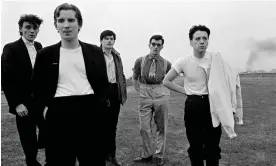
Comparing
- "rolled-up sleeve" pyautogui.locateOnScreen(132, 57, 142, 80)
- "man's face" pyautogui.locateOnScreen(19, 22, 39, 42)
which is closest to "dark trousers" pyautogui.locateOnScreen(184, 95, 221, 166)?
"rolled-up sleeve" pyautogui.locateOnScreen(132, 57, 142, 80)

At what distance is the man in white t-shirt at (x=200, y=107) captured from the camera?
421cm

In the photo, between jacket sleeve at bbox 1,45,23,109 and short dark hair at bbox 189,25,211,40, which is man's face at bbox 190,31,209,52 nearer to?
short dark hair at bbox 189,25,211,40

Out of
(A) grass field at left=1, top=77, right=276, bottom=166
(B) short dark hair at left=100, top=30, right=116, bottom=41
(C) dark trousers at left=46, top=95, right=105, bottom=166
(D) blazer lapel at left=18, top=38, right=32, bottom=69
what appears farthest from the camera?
(A) grass field at left=1, top=77, right=276, bottom=166

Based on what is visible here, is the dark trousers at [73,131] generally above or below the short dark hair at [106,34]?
below

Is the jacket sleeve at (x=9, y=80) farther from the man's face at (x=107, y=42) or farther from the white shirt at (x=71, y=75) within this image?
the man's face at (x=107, y=42)

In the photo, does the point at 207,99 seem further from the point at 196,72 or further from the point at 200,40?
the point at 200,40

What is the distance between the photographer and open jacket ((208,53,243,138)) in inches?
161

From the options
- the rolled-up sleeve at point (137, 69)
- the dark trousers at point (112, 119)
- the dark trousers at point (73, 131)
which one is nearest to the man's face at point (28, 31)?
the dark trousers at point (112, 119)

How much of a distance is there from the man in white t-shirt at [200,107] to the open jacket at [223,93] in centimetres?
11

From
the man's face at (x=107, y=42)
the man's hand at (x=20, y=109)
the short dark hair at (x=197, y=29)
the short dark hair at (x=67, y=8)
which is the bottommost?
the man's hand at (x=20, y=109)

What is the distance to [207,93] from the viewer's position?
4250 millimetres

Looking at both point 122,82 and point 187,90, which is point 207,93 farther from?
point 122,82

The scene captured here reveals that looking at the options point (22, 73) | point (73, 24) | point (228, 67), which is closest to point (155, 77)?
point (228, 67)

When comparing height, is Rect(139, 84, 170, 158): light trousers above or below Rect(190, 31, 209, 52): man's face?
below
